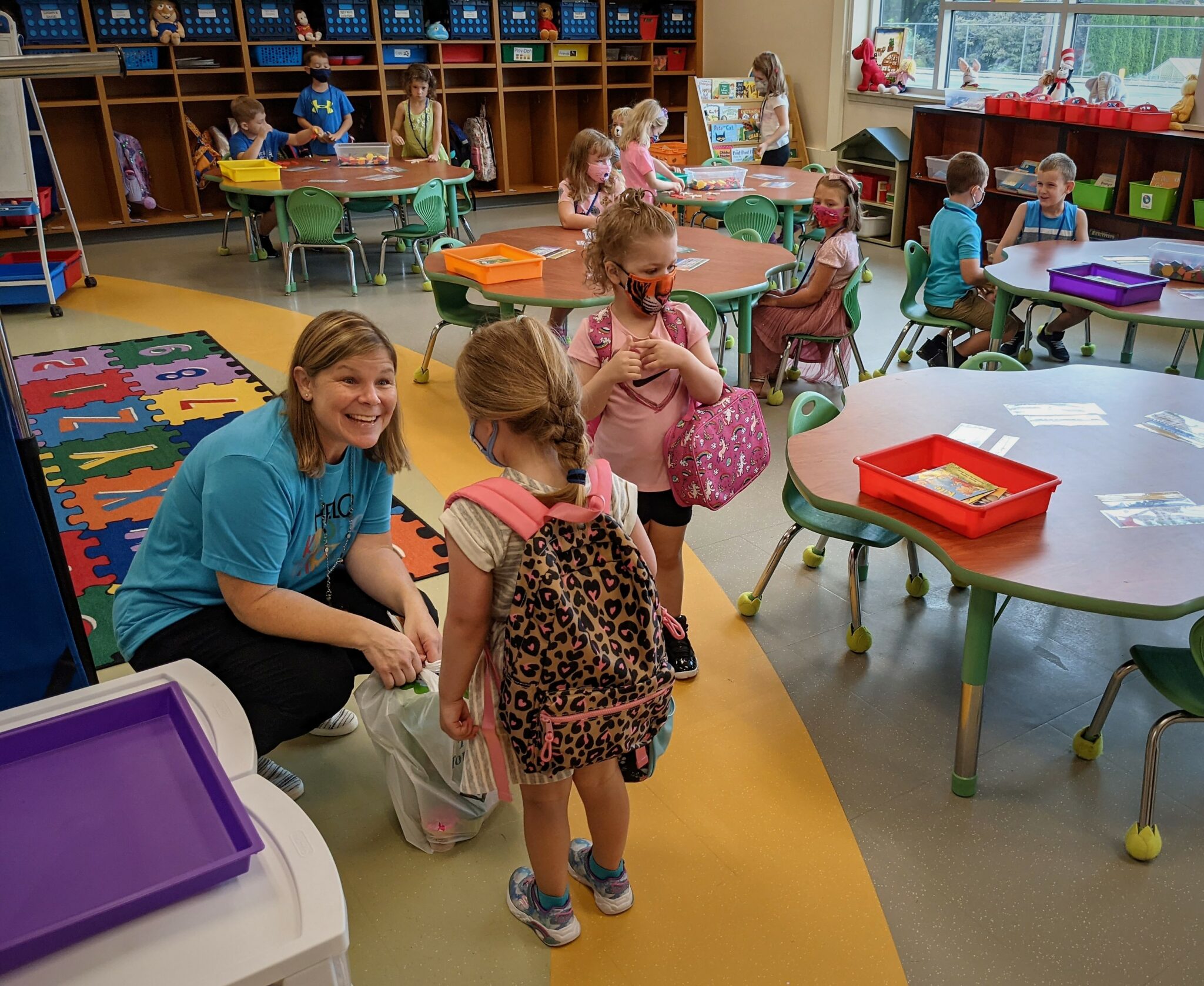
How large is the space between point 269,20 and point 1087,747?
911 cm

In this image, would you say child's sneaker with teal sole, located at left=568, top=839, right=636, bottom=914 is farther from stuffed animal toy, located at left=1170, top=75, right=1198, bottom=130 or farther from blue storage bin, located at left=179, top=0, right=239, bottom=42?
blue storage bin, located at left=179, top=0, right=239, bottom=42

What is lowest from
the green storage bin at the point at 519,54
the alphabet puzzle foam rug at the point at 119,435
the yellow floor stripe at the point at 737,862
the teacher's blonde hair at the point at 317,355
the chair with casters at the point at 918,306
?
the yellow floor stripe at the point at 737,862

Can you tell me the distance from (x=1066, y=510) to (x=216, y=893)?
1.96 meters

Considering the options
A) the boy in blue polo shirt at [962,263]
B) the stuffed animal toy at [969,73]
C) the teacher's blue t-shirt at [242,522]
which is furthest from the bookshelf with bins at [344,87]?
the teacher's blue t-shirt at [242,522]

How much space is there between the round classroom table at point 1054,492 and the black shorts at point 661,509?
0.32m

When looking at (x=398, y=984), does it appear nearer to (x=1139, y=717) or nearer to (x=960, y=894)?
(x=960, y=894)

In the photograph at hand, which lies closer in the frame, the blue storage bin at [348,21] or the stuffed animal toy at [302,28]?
the stuffed animal toy at [302,28]

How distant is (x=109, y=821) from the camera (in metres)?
1.27

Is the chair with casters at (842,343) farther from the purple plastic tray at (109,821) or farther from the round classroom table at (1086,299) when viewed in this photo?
the purple plastic tray at (109,821)

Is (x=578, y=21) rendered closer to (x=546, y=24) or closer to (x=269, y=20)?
(x=546, y=24)

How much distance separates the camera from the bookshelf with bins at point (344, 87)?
29.0ft

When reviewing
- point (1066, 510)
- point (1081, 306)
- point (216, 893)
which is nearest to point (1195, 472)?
point (1066, 510)

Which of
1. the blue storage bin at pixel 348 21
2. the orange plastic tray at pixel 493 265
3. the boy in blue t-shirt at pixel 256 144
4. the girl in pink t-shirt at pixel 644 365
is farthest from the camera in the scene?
the blue storage bin at pixel 348 21

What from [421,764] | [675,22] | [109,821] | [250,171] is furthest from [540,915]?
[675,22]
